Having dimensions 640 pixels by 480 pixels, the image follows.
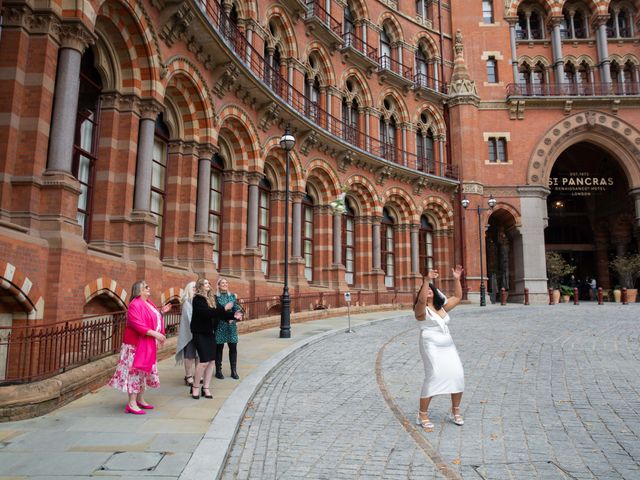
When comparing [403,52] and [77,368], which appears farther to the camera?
[403,52]

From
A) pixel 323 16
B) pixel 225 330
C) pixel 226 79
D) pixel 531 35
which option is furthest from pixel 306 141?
pixel 531 35

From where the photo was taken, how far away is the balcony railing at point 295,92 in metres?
16.3

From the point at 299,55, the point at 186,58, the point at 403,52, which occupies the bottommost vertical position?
the point at 186,58

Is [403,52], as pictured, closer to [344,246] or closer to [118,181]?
[344,246]

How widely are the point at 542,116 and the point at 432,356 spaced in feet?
106

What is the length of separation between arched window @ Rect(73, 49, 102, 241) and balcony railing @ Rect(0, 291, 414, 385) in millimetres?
2995

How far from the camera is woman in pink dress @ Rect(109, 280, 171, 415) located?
5809 millimetres

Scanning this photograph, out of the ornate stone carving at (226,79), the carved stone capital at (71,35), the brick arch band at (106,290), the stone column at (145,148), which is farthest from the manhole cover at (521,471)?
the ornate stone carving at (226,79)

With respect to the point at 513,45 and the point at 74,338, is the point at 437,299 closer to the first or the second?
the point at 74,338

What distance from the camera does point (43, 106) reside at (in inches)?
344

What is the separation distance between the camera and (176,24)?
1310cm

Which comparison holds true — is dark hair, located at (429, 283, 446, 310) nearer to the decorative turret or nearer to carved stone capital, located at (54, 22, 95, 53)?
carved stone capital, located at (54, 22, 95, 53)

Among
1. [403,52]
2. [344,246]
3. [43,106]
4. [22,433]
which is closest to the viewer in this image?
[22,433]

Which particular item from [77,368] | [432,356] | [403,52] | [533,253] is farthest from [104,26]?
[533,253]
